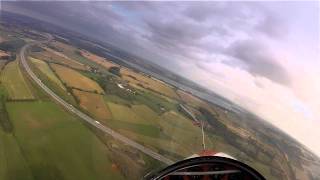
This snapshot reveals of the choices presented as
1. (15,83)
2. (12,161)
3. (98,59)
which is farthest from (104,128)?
(15,83)

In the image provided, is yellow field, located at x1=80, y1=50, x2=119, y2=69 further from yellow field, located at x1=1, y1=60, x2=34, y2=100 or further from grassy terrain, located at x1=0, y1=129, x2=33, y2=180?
grassy terrain, located at x1=0, y1=129, x2=33, y2=180

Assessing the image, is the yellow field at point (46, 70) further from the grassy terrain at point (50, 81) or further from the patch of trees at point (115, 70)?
the patch of trees at point (115, 70)

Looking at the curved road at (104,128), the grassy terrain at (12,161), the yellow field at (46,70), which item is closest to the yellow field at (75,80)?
the yellow field at (46,70)

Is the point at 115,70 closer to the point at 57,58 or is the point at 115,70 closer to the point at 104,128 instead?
the point at 57,58

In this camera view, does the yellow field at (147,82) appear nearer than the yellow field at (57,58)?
No

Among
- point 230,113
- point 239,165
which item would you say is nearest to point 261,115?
point 230,113

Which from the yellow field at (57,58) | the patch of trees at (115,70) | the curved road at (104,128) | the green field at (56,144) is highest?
the patch of trees at (115,70)

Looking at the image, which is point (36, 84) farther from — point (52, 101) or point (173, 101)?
point (173, 101)

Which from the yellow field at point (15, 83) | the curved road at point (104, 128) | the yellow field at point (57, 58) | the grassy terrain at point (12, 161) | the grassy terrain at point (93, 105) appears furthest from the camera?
the yellow field at point (57, 58)
